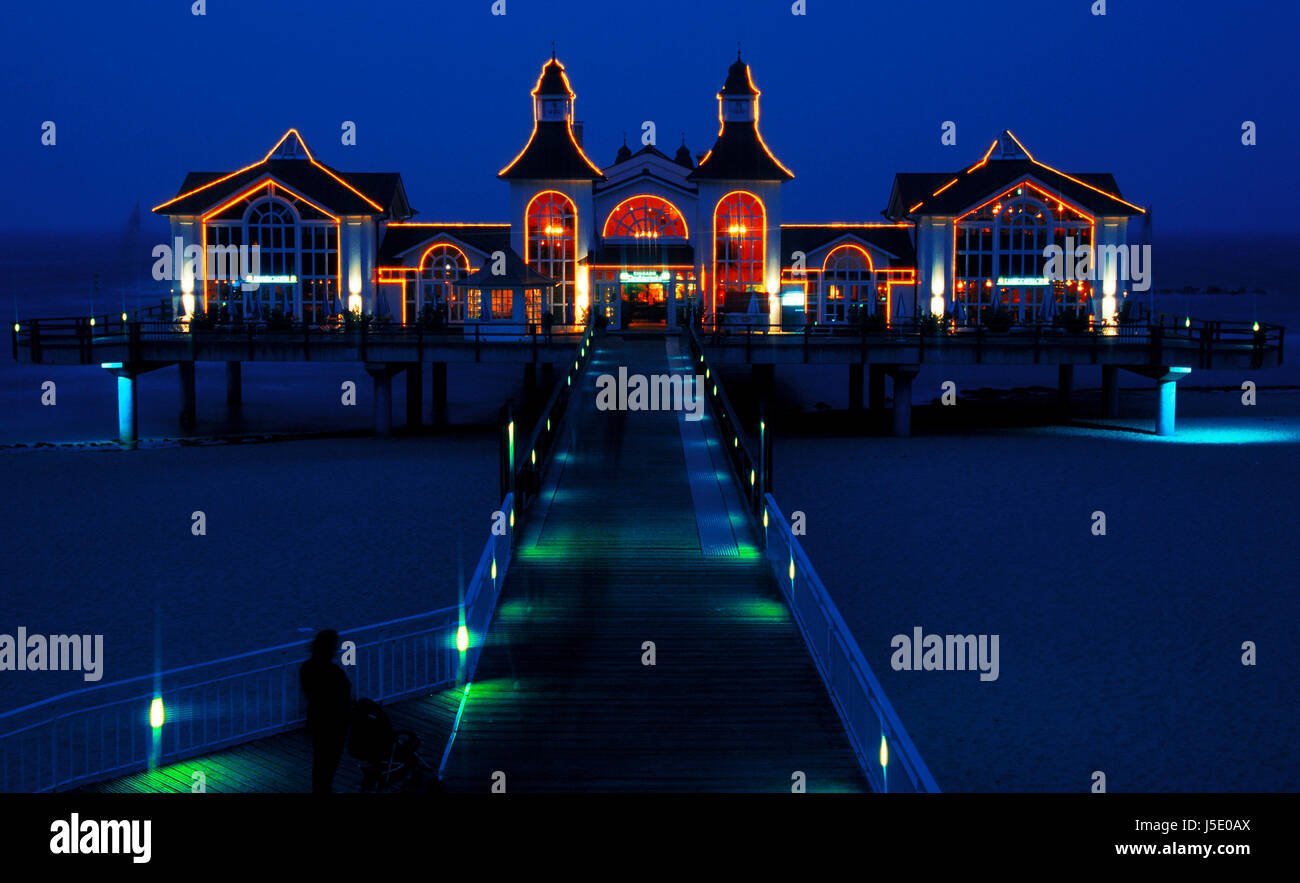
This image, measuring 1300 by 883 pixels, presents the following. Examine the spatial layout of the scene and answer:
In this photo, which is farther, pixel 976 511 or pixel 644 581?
pixel 976 511

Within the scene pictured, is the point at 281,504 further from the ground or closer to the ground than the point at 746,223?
closer to the ground

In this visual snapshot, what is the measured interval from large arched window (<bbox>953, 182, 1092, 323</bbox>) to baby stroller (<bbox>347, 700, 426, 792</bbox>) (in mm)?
34036

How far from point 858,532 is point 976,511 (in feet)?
9.43

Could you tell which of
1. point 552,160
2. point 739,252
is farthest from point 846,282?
point 552,160

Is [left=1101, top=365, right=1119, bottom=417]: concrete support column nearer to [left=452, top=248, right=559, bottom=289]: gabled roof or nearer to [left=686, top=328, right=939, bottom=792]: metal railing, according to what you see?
[left=452, top=248, right=559, bottom=289]: gabled roof

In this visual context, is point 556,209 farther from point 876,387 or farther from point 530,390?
point 876,387

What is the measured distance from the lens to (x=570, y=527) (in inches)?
648

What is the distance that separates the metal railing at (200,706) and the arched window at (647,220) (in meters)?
30.6

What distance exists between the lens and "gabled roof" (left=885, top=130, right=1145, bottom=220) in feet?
135

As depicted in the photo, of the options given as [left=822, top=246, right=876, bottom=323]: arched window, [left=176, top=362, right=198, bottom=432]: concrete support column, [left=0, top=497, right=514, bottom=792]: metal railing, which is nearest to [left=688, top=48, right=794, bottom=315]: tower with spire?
[left=822, top=246, right=876, bottom=323]: arched window

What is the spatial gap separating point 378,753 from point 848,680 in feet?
11.3
